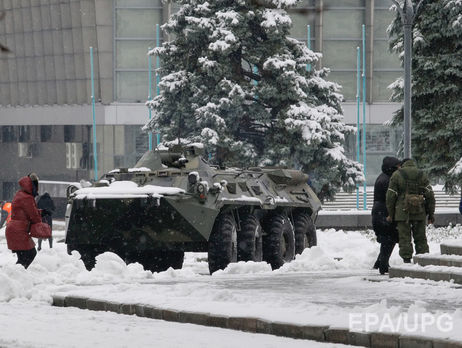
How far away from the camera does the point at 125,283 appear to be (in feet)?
50.5

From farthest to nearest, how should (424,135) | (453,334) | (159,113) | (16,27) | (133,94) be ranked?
(16,27) < (133,94) < (159,113) < (424,135) < (453,334)

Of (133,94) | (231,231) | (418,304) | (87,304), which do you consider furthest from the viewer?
(133,94)

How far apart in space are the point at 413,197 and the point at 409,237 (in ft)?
1.85

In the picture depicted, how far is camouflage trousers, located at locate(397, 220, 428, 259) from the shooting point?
1645 cm

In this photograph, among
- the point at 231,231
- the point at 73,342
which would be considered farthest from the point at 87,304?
the point at 231,231

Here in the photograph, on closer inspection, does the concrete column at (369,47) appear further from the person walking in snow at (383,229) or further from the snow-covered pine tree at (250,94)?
the person walking in snow at (383,229)

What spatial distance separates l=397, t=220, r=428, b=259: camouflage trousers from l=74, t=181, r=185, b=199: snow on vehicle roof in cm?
418

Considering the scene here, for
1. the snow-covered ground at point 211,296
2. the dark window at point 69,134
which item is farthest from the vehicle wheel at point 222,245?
the dark window at point 69,134

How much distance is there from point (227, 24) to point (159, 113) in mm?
3719

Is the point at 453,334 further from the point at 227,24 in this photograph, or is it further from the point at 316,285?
the point at 227,24

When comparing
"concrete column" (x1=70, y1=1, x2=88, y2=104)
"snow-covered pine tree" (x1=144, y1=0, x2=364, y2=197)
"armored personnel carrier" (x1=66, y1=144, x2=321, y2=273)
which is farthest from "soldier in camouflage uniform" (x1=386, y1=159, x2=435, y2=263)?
"concrete column" (x1=70, y1=1, x2=88, y2=104)

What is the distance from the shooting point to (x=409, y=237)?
16.5 metres

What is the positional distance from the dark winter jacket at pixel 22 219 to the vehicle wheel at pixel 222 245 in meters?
3.46

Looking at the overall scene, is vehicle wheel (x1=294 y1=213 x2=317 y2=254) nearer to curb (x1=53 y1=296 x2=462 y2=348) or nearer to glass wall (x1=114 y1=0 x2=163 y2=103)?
curb (x1=53 y1=296 x2=462 y2=348)
